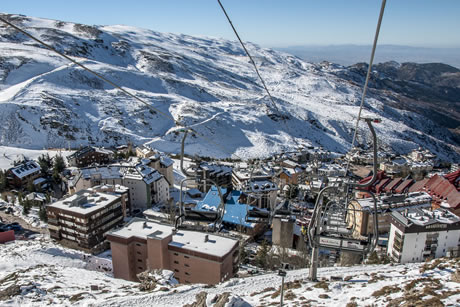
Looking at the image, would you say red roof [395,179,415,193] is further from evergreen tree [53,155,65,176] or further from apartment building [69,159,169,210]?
evergreen tree [53,155,65,176]

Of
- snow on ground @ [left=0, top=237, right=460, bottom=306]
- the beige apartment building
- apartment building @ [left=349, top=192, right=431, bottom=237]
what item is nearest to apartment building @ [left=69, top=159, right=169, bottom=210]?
the beige apartment building

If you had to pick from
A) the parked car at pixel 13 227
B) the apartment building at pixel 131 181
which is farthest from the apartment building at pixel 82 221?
the apartment building at pixel 131 181

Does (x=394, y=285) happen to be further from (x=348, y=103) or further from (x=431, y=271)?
(x=348, y=103)

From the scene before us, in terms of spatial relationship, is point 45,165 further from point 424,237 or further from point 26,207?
point 424,237

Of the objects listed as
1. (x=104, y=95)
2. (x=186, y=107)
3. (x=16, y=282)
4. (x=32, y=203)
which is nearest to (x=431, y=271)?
(x=16, y=282)

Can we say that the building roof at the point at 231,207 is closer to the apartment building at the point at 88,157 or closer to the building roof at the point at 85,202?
the building roof at the point at 85,202

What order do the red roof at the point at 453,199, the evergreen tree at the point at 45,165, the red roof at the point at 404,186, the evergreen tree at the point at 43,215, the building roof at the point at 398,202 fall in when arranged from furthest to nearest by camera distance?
the evergreen tree at the point at 45,165
the red roof at the point at 404,186
the red roof at the point at 453,199
the evergreen tree at the point at 43,215
the building roof at the point at 398,202

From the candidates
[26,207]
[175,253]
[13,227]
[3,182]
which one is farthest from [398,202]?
[3,182]
